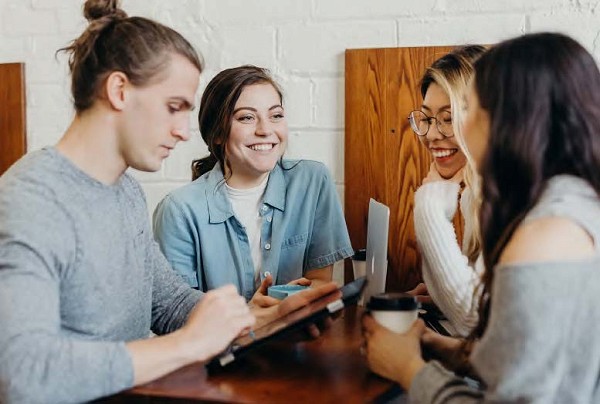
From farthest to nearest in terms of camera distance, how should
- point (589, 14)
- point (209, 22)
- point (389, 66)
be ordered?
point (209, 22) → point (389, 66) → point (589, 14)

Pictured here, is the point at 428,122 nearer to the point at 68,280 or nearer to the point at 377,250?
the point at 377,250

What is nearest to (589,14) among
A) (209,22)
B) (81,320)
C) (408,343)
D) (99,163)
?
(209,22)

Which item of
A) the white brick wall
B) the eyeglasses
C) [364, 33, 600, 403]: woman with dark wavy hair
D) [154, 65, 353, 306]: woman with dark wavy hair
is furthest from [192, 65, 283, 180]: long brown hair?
[364, 33, 600, 403]: woman with dark wavy hair

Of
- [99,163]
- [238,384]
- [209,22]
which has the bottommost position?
[238,384]

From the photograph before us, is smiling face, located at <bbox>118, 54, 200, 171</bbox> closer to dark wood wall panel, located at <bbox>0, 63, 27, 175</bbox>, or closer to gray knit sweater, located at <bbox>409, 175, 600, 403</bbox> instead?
gray knit sweater, located at <bbox>409, 175, 600, 403</bbox>

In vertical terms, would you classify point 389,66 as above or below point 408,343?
above

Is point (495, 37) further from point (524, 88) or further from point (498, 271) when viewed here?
point (498, 271)

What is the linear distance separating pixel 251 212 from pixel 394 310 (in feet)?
2.50

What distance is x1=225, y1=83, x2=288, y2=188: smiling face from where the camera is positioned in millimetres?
1790

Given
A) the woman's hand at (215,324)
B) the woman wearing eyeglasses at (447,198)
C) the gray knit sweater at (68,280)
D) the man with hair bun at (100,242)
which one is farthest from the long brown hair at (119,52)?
the woman wearing eyeglasses at (447,198)

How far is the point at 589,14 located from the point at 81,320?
4.14ft

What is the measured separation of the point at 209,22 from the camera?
80.0 inches

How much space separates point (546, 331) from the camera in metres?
0.84

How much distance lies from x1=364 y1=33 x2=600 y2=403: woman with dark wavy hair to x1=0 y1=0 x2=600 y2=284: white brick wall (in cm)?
87
